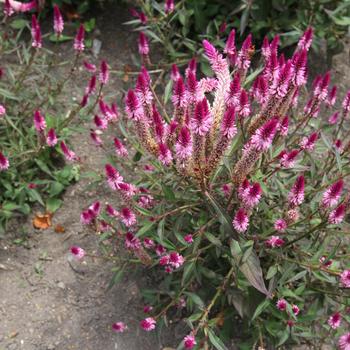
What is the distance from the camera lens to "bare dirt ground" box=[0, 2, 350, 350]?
3723mm

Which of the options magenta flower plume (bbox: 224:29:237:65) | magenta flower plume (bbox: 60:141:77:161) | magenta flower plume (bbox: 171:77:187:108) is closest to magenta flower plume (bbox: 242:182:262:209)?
magenta flower plume (bbox: 171:77:187:108)

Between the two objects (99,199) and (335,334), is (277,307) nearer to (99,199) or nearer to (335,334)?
(335,334)

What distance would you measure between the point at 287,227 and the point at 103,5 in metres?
3.30

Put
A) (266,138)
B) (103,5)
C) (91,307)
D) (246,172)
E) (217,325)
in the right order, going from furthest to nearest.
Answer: (103,5) → (91,307) → (217,325) → (246,172) → (266,138)

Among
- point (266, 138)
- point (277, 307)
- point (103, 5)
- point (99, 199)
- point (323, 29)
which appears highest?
point (266, 138)

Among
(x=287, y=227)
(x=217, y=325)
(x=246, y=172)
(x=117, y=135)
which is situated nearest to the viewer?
(x=246, y=172)

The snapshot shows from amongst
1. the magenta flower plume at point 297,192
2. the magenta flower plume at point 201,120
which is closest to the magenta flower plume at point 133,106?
the magenta flower plume at point 201,120

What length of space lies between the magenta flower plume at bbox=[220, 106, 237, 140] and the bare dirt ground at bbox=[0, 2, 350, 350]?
167 cm

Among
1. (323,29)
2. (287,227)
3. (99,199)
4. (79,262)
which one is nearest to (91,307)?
(79,262)

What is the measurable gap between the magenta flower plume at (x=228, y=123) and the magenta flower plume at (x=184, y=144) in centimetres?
15

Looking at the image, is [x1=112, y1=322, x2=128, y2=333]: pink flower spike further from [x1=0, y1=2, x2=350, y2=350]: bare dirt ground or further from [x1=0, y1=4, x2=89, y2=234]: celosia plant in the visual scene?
[x1=0, y1=4, x2=89, y2=234]: celosia plant

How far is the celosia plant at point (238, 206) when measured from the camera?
269cm

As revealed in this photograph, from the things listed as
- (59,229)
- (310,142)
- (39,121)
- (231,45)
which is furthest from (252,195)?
(59,229)

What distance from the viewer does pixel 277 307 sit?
3277 millimetres
